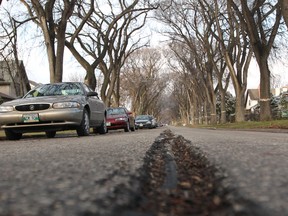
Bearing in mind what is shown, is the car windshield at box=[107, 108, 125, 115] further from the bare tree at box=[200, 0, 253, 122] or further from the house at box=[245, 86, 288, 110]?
the house at box=[245, 86, 288, 110]

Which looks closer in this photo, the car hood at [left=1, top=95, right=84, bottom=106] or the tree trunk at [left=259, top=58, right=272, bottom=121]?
the car hood at [left=1, top=95, right=84, bottom=106]

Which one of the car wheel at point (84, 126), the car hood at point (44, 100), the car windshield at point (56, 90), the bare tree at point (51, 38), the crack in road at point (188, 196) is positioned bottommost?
the crack in road at point (188, 196)

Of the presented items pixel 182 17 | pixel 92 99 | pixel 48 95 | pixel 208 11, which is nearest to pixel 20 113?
pixel 48 95

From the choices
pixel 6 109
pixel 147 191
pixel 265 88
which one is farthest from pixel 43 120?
pixel 265 88

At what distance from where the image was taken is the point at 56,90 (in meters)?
10.6

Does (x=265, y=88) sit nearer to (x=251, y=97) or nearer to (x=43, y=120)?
(x=43, y=120)

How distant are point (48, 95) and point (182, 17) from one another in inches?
896

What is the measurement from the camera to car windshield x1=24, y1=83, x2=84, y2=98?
1043 centimetres

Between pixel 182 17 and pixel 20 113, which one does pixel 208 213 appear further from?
pixel 182 17

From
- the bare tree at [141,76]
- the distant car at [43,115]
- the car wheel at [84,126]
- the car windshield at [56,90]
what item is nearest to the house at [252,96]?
the bare tree at [141,76]

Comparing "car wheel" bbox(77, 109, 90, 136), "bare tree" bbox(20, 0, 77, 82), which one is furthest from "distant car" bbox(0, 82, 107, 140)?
"bare tree" bbox(20, 0, 77, 82)

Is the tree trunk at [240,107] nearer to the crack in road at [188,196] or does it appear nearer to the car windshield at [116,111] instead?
the car windshield at [116,111]

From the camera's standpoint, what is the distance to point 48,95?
33.8ft

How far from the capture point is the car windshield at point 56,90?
34.2ft
